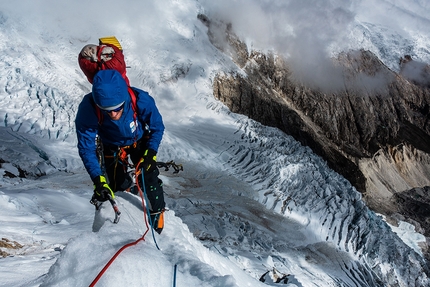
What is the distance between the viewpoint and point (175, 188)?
37.7 ft

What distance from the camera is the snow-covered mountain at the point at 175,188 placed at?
→ 2949 millimetres

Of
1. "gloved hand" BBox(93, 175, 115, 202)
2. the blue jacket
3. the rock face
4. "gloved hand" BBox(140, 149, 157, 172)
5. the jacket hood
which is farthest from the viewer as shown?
the rock face

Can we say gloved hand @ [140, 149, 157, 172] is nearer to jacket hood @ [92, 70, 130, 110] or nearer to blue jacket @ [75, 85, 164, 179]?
blue jacket @ [75, 85, 164, 179]

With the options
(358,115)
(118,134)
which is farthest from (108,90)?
(358,115)

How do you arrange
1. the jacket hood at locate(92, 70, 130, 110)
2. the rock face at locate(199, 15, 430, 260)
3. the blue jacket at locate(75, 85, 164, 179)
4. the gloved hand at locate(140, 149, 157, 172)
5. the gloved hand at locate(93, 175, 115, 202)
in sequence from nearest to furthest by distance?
1. the jacket hood at locate(92, 70, 130, 110)
2. the gloved hand at locate(93, 175, 115, 202)
3. the blue jacket at locate(75, 85, 164, 179)
4. the gloved hand at locate(140, 149, 157, 172)
5. the rock face at locate(199, 15, 430, 260)

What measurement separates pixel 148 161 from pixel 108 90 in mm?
915

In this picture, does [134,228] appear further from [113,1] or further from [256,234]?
[113,1]

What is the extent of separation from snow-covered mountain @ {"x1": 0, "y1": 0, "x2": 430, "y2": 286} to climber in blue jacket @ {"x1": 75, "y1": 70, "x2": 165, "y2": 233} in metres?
0.27

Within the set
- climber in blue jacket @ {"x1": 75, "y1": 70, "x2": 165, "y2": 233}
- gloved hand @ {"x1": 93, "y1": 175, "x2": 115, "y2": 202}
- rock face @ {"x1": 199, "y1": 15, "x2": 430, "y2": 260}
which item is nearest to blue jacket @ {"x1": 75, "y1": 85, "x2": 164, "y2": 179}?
climber in blue jacket @ {"x1": 75, "y1": 70, "x2": 165, "y2": 233}

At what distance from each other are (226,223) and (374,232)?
25.2 feet

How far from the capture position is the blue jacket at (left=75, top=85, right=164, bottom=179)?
326cm

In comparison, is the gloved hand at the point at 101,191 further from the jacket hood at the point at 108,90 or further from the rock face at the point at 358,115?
the rock face at the point at 358,115

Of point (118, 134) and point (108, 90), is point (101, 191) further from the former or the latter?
point (108, 90)

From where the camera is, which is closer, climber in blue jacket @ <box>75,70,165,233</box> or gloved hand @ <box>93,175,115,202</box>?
climber in blue jacket @ <box>75,70,165,233</box>
